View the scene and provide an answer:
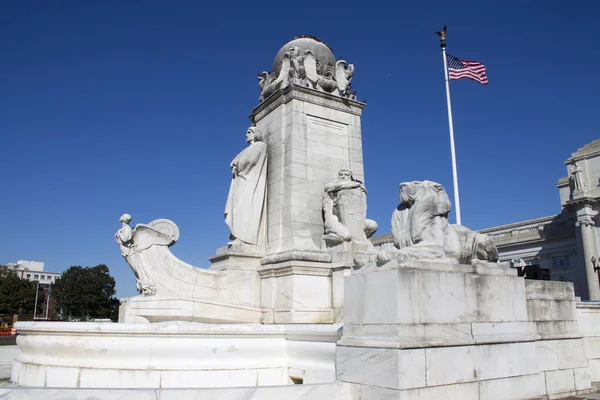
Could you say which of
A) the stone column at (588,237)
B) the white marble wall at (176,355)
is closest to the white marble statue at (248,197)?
the white marble wall at (176,355)

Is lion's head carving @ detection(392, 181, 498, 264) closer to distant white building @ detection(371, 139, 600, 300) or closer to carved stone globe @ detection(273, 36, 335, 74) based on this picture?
carved stone globe @ detection(273, 36, 335, 74)

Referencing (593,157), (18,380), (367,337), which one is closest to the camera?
(367,337)

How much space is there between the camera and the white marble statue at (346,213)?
11.9 metres

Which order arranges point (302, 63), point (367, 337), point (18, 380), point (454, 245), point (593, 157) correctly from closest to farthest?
point (367, 337), point (454, 245), point (18, 380), point (302, 63), point (593, 157)

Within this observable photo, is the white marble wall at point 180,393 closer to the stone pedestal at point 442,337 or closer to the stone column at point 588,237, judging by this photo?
the stone pedestal at point 442,337

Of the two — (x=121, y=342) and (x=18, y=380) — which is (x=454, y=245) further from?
(x=18, y=380)

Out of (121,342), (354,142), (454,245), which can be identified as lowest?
(121,342)

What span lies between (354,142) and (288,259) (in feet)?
13.9

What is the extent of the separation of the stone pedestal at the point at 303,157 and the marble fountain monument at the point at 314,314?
46 mm

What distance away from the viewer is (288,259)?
1140 cm

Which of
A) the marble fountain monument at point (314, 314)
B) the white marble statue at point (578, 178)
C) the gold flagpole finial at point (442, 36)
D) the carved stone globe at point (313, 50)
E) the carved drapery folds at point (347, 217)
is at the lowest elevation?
the marble fountain monument at point (314, 314)

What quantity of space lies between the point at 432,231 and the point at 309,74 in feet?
24.9

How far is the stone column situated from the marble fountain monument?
4865 cm

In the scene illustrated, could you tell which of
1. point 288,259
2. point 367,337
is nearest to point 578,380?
point 367,337
